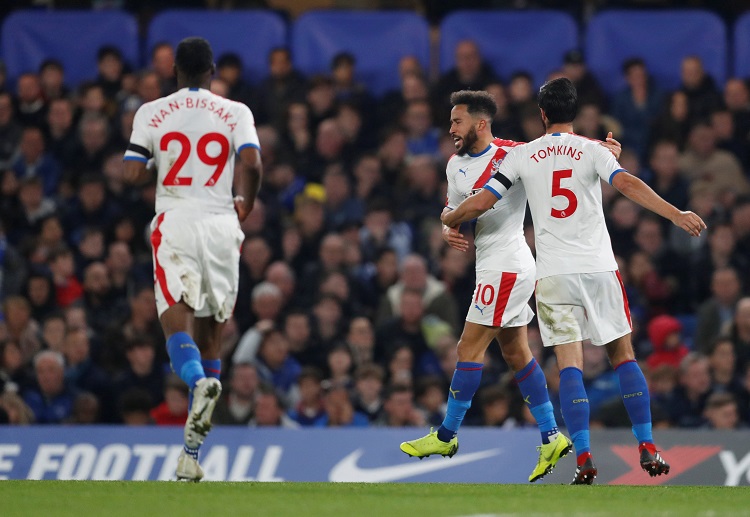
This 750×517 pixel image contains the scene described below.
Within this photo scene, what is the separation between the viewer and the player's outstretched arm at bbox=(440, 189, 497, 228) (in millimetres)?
8391

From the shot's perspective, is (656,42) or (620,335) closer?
(620,335)

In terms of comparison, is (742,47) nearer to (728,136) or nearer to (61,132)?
(728,136)

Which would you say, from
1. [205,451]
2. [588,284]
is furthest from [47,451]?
[588,284]

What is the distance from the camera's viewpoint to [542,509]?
22.2 feet

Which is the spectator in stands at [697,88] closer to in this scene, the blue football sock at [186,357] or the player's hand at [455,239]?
the player's hand at [455,239]

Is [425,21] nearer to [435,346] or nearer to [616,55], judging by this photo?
[616,55]

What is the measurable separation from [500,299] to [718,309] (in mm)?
5045

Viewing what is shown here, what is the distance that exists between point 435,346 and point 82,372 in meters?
3.24

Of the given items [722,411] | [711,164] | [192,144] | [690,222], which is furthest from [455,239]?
[711,164]

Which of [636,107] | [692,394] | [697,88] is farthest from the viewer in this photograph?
[636,107]

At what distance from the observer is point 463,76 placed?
15.5 meters

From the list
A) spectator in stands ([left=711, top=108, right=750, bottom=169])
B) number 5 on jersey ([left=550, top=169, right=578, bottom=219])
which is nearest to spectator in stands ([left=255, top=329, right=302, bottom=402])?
number 5 on jersey ([left=550, top=169, right=578, bottom=219])

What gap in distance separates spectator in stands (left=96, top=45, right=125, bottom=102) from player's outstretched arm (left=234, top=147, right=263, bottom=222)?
781 centimetres

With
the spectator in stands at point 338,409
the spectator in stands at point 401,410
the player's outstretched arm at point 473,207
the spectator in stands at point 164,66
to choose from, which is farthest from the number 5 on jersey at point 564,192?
the spectator in stands at point 164,66
